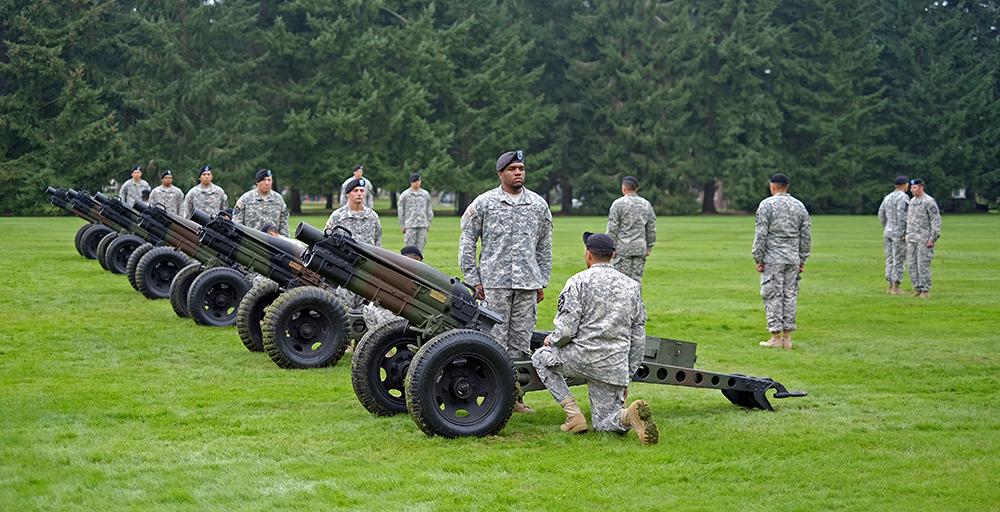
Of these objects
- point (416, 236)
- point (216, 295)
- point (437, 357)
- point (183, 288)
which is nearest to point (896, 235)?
point (416, 236)

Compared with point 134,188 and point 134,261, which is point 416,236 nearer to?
point 134,261

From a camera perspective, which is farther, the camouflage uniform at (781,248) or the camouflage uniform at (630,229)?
the camouflage uniform at (630,229)

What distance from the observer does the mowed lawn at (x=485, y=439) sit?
7.12m

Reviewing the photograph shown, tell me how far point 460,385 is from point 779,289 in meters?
6.69

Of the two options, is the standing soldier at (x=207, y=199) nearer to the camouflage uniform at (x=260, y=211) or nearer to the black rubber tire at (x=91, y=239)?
the camouflage uniform at (x=260, y=211)

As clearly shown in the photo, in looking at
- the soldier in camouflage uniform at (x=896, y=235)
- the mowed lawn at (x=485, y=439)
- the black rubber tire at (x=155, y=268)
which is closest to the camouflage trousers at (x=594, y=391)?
the mowed lawn at (x=485, y=439)

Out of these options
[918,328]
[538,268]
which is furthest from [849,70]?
[538,268]

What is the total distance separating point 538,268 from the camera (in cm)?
994

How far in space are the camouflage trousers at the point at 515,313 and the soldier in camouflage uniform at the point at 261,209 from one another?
26.1ft

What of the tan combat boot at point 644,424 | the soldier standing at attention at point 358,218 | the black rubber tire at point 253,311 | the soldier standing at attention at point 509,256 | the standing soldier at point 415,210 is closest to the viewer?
the tan combat boot at point 644,424

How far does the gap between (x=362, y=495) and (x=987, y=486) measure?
3.73 meters

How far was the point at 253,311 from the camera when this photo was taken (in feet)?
43.0

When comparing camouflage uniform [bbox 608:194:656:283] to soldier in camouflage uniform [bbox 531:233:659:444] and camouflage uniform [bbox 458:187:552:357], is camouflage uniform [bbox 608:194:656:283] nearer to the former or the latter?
camouflage uniform [bbox 458:187:552:357]

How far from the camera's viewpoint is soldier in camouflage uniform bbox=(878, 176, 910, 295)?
68.1 feet
